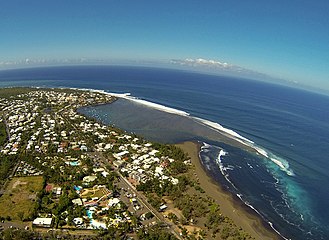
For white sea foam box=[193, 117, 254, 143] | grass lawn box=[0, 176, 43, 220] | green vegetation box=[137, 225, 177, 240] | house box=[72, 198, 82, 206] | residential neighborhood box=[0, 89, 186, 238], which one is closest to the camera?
green vegetation box=[137, 225, 177, 240]

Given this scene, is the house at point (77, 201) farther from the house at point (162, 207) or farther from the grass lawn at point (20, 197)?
the house at point (162, 207)

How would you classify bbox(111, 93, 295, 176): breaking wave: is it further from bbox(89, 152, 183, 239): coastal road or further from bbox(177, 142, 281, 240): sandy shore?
bbox(89, 152, 183, 239): coastal road

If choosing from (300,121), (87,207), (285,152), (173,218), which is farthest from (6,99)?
(300,121)

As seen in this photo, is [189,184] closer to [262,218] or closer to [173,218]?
[173,218]

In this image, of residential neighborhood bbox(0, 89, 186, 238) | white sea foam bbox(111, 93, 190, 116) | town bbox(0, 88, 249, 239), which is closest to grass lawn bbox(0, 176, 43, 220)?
town bbox(0, 88, 249, 239)

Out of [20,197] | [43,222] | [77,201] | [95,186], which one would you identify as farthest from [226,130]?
[20,197]

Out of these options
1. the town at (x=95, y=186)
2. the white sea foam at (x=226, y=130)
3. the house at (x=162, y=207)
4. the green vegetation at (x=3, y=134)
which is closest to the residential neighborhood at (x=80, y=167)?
the town at (x=95, y=186)
